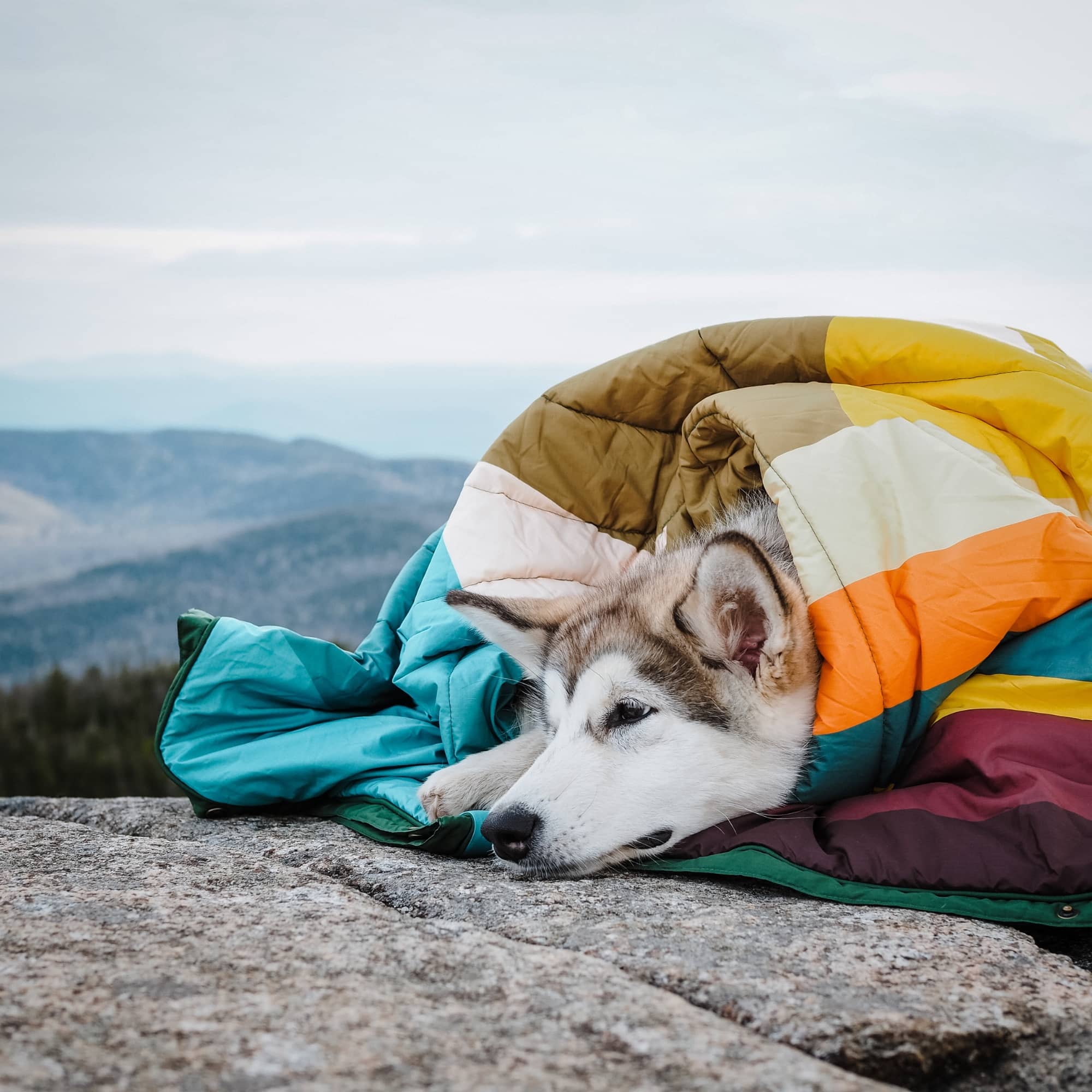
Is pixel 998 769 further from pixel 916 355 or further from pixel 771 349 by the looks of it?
pixel 771 349

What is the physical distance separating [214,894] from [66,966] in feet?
2.06

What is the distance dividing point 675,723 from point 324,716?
1712 mm

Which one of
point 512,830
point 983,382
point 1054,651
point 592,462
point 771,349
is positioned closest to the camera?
point 512,830

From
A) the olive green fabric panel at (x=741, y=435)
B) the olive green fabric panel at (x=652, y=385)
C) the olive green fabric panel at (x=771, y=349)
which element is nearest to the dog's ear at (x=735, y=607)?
the olive green fabric panel at (x=741, y=435)

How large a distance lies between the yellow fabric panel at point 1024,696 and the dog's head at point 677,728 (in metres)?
0.43

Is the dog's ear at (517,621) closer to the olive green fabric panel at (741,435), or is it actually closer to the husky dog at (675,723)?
the husky dog at (675,723)

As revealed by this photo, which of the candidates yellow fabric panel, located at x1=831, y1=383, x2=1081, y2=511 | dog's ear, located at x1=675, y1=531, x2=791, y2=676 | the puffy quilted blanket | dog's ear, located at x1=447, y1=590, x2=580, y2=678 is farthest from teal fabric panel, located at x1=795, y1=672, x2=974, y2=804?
dog's ear, located at x1=447, y1=590, x2=580, y2=678

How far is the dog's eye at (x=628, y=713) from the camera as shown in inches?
116

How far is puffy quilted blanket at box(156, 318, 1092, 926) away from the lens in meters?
2.62

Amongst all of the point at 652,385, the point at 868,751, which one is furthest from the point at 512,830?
the point at 652,385

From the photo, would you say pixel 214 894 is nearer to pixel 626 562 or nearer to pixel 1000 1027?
pixel 1000 1027

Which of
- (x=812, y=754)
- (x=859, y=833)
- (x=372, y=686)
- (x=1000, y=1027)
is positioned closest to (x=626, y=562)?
(x=372, y=686)

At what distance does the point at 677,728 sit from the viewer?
2906 mm

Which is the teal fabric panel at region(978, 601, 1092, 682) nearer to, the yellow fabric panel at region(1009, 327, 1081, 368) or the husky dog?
the husky dog
